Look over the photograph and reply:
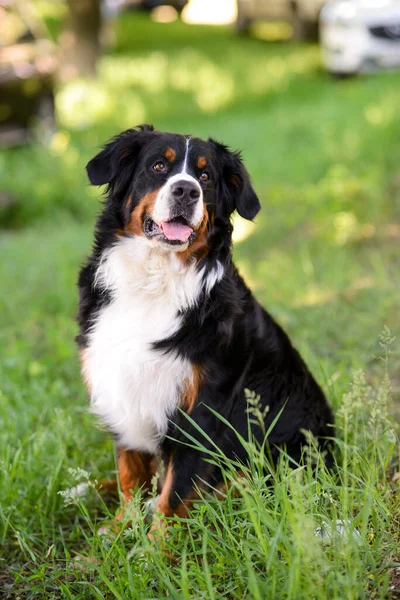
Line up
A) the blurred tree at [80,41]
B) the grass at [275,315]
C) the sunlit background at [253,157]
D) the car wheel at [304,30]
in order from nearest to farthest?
the grass at [275,315] → the sunlit background at [253,157] → the blurred tree at [80,41] → the car wheel at [304,30]

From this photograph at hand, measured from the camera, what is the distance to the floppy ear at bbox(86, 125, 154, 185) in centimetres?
318

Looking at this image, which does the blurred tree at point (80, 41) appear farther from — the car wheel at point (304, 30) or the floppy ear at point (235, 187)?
the floppy ear at point (235, 187)

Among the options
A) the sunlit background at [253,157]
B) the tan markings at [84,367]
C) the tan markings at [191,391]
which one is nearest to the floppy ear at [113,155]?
the tan markings at [84,367]

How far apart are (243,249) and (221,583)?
4.69 metres

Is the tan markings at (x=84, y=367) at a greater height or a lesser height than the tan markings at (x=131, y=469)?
greater

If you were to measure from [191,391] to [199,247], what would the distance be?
59 centimetres

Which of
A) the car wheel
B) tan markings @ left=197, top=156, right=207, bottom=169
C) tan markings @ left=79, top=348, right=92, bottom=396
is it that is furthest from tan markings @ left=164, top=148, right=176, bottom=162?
the car wheel

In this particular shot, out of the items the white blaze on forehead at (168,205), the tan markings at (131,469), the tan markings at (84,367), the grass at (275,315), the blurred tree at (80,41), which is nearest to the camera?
the grass at (275,315)

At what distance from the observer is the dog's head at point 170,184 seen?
2998 mm

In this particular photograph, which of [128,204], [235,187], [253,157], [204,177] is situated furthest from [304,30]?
[128,204]

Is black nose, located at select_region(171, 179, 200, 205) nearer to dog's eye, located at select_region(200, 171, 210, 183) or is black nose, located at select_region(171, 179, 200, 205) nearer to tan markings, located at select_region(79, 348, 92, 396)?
dog's eye, located at select_region(200, 171, 210, 183)

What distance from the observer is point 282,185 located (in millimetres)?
8109

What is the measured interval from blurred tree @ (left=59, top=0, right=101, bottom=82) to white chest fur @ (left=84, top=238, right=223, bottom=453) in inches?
451

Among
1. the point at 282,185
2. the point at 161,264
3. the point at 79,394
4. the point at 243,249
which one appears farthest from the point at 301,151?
the point at 161,264
